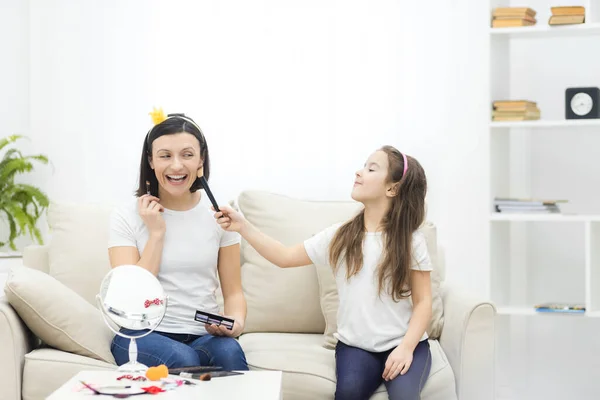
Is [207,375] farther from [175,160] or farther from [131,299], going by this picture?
[175,160]

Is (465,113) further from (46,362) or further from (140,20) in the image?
(46,362)

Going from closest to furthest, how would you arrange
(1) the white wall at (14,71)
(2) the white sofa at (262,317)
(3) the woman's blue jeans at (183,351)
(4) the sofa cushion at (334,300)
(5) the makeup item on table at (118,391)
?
(5) the makeup item on table at (118,391)
(3) the woman's blue jeans at (183,351)
(2) the white sofa at (262,317)
(4) the sofa cushion at (334,300)
(1) the white wall at (14,71)

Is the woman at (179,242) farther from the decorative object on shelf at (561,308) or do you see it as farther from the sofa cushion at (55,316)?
the decorative object on shelf at (561,308)

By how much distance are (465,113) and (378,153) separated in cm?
114

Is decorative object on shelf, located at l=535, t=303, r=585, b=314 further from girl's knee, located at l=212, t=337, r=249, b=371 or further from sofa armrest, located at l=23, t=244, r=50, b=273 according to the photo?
sofa armrest, located at l=23, t=244, r=50, b=273

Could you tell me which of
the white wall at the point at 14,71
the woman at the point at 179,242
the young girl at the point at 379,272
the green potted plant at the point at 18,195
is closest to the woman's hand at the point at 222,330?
the woman at the point at 179,242

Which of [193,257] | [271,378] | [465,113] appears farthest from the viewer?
[465,113]

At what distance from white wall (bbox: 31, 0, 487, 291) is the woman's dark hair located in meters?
1.19

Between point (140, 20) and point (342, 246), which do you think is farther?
point (140, 20)

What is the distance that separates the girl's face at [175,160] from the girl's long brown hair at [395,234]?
478 mm

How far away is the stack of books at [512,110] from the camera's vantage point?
339 cm

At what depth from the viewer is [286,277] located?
2.87 meters

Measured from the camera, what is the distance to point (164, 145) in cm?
236

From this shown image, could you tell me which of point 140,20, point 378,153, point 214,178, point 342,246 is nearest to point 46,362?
point 342,246
